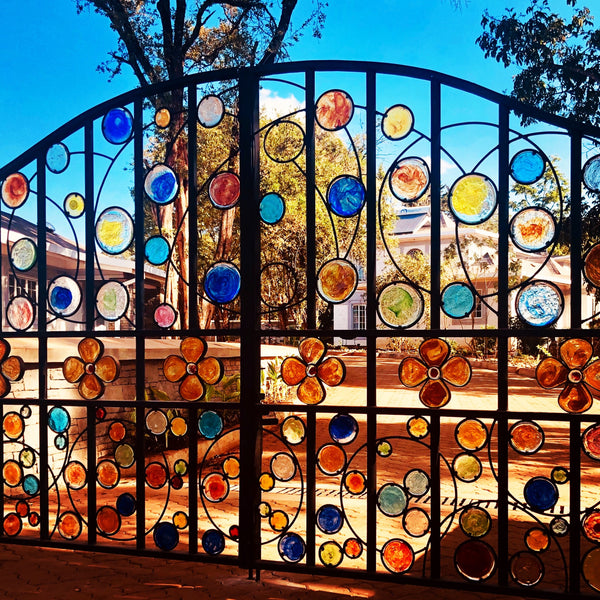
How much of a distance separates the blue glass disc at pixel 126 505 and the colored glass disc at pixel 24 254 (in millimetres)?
1656

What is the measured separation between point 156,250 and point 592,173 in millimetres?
2456

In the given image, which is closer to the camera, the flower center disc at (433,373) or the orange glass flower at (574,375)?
the orange glass flower at (574,375)

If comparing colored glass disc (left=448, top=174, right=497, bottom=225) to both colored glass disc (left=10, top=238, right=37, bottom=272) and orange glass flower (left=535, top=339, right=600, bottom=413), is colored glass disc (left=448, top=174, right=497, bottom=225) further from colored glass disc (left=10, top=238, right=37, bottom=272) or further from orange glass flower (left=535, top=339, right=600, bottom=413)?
colored glass disc (left=10, top=238, right=37, bottom=272)

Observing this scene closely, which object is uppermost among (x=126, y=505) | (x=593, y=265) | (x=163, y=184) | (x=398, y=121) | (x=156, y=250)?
(x=398, y=121)

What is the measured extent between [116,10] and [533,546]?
11.7m

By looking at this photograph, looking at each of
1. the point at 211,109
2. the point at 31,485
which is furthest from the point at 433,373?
the point at 31,485

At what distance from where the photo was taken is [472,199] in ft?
9.91

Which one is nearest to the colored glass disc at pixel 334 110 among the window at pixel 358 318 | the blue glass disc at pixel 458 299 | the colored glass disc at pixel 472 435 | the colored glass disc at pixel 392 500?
the blue glass disc at pixel 458 299

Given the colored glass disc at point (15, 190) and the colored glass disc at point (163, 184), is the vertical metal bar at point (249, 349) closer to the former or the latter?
the colored glass disc at point (163, 184)

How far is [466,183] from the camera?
3023mm

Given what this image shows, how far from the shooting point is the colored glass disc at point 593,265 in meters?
2.89

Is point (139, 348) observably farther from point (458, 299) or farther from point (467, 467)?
point (467, 467)

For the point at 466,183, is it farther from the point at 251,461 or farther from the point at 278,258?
the point at 278,258

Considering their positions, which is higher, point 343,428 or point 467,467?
point 343,428
